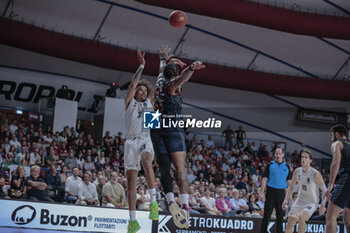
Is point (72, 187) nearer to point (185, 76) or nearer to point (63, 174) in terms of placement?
point (63, 174)

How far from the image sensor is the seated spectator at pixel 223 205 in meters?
16.1

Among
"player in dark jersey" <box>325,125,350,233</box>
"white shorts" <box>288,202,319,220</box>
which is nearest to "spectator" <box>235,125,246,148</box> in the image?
"white shorts" <box>288,202,319,220</box>

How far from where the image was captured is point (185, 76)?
273 inches

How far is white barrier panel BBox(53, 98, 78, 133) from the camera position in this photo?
21859 mm

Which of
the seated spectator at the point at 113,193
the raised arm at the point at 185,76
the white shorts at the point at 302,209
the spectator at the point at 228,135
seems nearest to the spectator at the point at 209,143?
the spectator at the point at 228,135

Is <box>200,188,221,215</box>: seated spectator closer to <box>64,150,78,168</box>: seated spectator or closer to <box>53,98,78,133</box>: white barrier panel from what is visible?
<box>64,150,78,168</box>: seated spectator

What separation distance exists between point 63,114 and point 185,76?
52.7 feet

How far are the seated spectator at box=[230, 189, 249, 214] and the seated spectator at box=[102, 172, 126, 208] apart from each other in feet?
15.8

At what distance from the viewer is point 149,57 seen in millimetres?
23938

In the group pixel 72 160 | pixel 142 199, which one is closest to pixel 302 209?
pixel 142 199

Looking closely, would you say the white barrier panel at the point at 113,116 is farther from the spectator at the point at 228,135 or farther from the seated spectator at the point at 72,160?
the spectator at the point at 228,135

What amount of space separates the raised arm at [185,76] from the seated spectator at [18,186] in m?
7.09

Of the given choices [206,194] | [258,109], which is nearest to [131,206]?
[206,194]

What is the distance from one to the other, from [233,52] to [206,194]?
1286 cm
